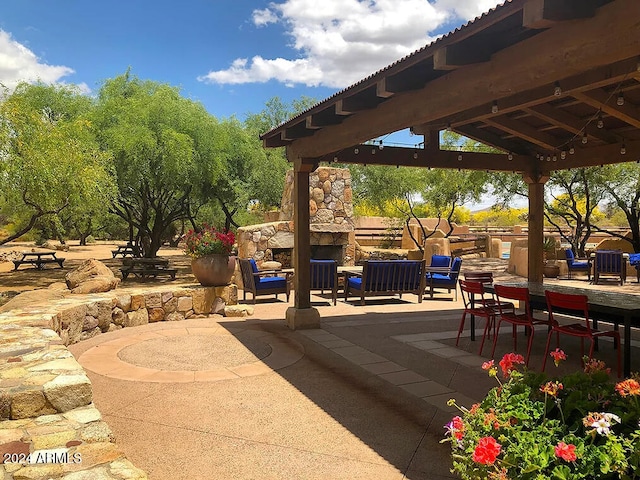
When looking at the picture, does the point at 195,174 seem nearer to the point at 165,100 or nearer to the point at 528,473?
the point at 165,100

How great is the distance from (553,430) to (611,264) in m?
11.9

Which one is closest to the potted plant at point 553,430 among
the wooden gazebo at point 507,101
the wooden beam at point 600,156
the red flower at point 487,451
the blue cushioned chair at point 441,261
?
the red flower at point 487,451

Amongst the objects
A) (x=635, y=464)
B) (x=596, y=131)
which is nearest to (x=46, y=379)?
(x=635, y=464)

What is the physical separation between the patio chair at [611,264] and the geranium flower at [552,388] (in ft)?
37.7

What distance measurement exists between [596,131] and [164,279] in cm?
1080

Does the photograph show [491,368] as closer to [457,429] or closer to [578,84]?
[457,429]

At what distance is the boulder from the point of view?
298 inches

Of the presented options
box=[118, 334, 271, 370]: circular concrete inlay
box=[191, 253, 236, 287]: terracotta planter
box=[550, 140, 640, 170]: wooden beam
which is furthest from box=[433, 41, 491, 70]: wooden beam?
box=[191, 253, 236, 287]: terracotta planter

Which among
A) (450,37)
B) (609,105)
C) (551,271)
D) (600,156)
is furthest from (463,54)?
(551,271)

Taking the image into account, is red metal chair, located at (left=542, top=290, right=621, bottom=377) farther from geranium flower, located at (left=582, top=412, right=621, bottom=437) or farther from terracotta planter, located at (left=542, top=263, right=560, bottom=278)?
terracotta planter, located at (left=542, top=263, right=560, bottom=278)

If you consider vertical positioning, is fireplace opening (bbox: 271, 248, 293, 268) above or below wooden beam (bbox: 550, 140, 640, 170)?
below

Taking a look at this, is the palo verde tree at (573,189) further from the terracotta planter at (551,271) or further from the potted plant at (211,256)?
the potted plant at (211,256)

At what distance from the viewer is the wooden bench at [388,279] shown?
9.02 m

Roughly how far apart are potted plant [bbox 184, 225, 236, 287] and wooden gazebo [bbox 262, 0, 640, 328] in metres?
1.64
